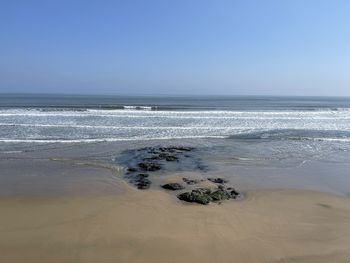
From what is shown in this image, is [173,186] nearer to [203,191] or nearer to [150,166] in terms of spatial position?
[203,191]

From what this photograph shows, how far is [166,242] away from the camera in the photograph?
5883 mm

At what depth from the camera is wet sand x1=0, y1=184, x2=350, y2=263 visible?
5488mm

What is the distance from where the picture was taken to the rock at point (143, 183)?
925 cm

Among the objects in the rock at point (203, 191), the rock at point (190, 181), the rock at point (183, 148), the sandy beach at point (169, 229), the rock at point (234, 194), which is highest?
the rock at point (183, 148)

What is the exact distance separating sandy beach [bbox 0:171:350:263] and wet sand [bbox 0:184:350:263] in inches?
0.6

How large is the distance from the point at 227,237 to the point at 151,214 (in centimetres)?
175

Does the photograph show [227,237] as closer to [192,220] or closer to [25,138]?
[192,220]

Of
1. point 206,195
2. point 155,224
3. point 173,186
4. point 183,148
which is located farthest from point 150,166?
point 155,224

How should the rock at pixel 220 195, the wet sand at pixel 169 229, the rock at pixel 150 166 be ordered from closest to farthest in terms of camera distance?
the wet sand at pixel 169 229 < the rock at pixel 220 195 < the rock at pixel 150 166

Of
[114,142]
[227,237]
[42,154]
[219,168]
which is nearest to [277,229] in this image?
[227,237]

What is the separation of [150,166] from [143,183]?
199cm

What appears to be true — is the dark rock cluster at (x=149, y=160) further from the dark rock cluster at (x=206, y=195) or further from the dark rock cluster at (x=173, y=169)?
the dark rock cluster at (x=206, y=195)

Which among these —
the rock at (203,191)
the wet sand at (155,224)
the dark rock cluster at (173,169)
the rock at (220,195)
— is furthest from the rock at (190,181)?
the rock at (220,195)

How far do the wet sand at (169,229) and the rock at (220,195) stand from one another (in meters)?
0.30
